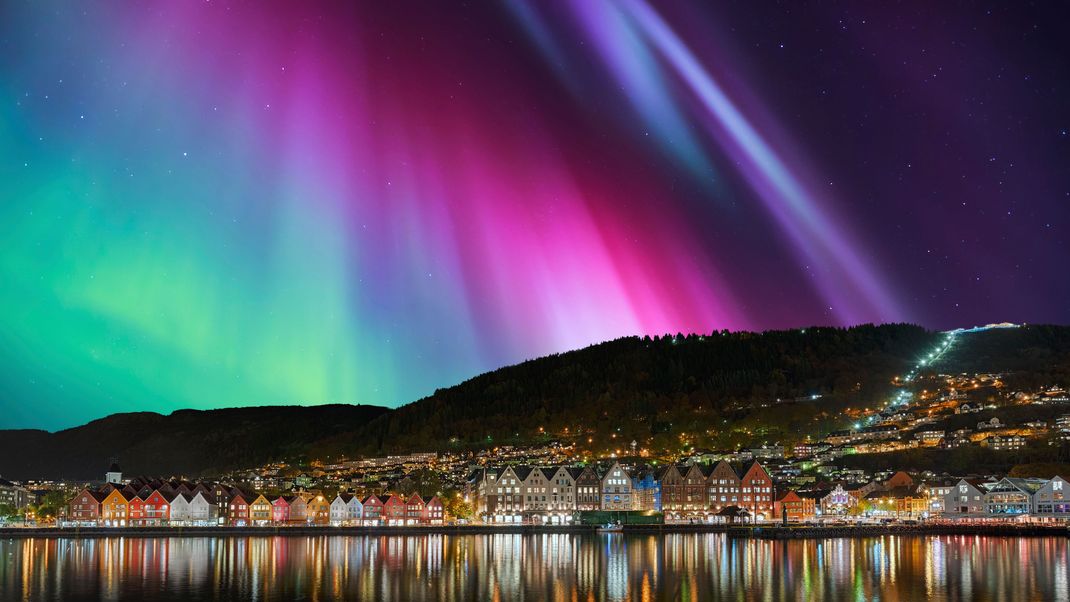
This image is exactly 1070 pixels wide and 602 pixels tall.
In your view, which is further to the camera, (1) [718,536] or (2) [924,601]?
(1) [718,536]

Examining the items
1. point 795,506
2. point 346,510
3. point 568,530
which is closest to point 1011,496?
point 795,506

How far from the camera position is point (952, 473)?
119m

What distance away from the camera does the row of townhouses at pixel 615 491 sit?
108250 mm

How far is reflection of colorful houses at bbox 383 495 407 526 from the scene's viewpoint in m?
101

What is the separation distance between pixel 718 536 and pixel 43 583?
179 ft

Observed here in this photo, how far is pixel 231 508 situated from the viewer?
340ft

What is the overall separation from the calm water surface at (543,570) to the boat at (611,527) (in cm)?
1755

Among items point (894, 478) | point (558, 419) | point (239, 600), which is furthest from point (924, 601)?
point (558, 419)

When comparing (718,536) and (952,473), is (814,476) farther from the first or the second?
(718,536)

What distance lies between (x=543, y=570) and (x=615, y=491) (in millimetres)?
62656

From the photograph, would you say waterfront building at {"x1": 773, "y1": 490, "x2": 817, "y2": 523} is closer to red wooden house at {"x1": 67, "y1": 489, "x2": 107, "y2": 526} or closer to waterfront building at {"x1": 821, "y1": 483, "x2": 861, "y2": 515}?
waterfront building at {"x1": 821, "y1": 483, "x2": 861, "y2": 515}

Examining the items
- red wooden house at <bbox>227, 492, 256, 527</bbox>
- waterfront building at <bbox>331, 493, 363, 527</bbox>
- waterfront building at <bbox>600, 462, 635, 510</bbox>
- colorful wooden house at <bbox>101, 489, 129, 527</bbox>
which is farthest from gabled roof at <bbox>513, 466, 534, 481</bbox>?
colorful wooden house at <bbox>101, 489, 129, 527</bbox>

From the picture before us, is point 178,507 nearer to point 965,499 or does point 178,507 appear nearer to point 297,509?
point 297,509

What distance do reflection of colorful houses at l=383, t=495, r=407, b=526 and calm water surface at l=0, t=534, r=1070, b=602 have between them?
84.3ft
